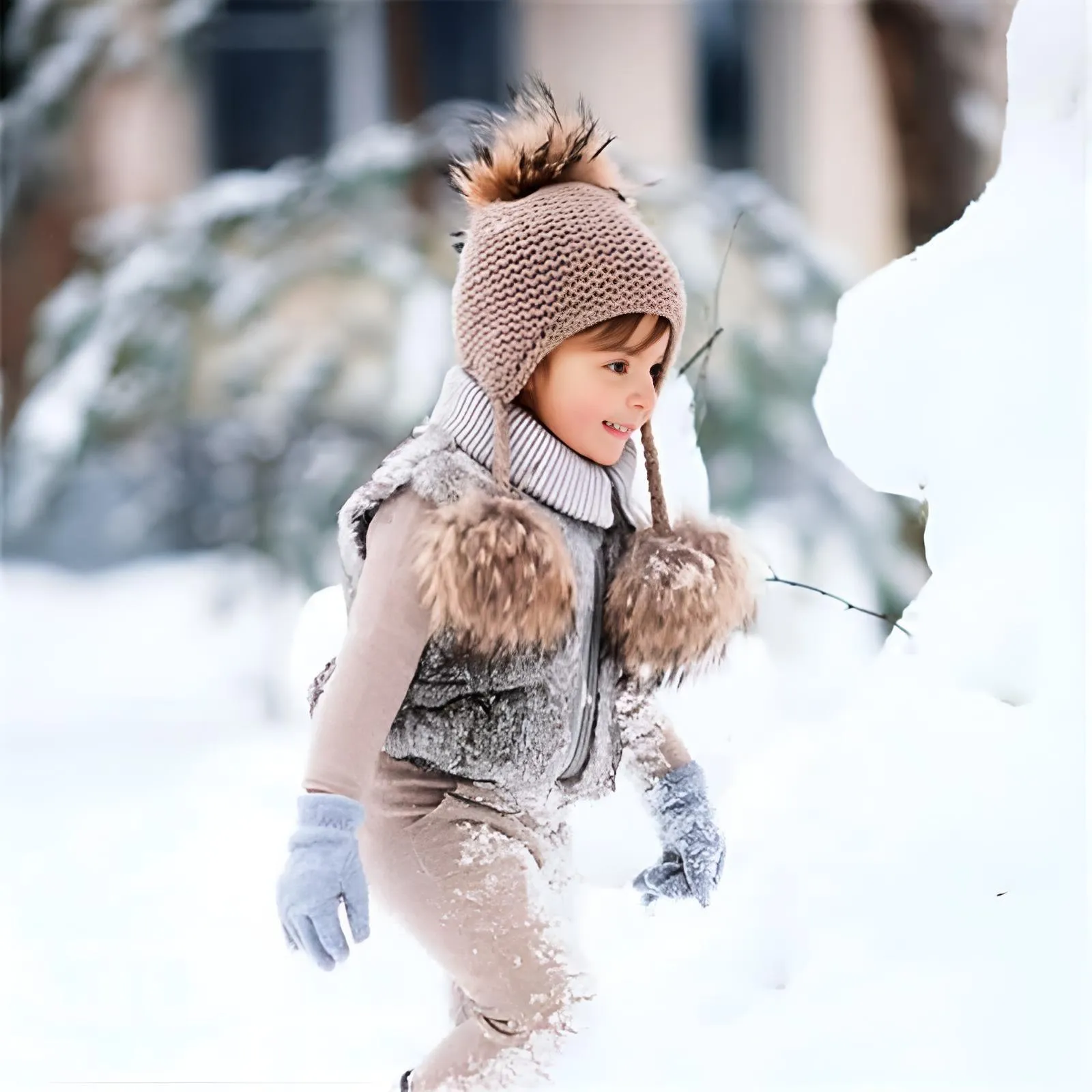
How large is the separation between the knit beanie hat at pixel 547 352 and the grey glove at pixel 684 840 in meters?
0.15

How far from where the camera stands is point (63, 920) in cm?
175

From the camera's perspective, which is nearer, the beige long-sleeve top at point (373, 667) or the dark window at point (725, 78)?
the beige long-sleeve top at point (373, 667)

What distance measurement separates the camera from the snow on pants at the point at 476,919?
Answer: 1035mm

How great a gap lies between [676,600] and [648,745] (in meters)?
0.20

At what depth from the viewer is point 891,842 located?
129cm

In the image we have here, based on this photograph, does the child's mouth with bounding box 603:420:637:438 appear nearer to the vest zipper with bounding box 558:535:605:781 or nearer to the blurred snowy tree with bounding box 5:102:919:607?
the vest zipper with bounding box 558:535:605:781

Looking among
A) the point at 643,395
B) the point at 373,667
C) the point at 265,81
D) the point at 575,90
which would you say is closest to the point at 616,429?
the point at 643,395

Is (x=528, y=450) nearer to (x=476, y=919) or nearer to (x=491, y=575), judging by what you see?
(x=491, y=575)

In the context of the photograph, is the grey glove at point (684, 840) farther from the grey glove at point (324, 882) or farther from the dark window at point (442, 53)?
the dark window at point (442, 53)

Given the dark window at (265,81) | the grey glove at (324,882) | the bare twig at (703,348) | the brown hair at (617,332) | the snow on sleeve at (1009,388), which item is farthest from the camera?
the dark window at (265,81)

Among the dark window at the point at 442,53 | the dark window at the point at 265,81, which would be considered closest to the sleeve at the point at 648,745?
the dark window at the point at 442,53

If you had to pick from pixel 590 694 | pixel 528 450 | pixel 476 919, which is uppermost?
pixel 528 450

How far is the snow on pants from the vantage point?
1035 millimetres

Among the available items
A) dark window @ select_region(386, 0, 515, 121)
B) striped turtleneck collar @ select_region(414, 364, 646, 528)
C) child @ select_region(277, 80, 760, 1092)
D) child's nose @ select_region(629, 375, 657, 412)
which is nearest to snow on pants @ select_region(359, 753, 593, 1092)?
child @ select_region(277, 80, 760, 1092)
